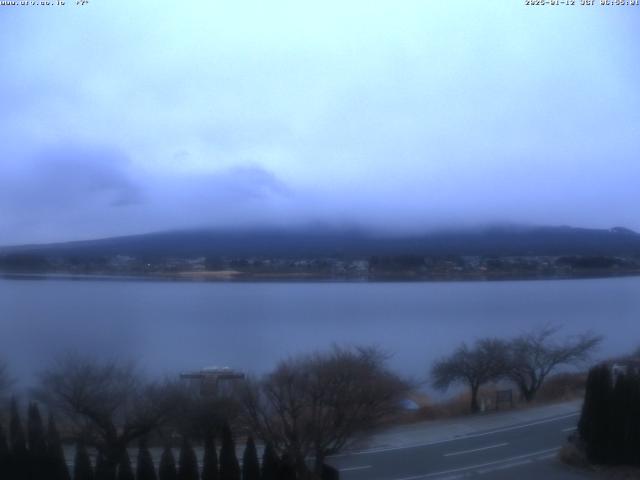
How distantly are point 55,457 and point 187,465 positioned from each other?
1.63 meters

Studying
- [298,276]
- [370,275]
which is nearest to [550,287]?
[370,275]

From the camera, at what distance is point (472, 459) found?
1120 cm

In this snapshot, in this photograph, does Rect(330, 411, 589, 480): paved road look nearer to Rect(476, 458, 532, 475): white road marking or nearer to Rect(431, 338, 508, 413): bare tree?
Rect(476, 458, 532, 475): white road marking

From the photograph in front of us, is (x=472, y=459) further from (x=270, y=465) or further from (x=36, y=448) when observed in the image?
(x=36, y=448)

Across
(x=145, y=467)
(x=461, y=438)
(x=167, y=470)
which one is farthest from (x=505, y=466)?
(x=145, y=467)

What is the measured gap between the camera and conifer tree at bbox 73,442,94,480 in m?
8.87

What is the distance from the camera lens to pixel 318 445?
10.0 meters

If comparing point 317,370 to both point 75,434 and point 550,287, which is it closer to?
point 75,434

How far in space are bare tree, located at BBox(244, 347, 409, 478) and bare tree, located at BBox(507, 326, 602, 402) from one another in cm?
821

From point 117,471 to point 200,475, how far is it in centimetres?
106

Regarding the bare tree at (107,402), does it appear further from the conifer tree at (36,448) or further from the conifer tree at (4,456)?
the conifer tree at (4,456)

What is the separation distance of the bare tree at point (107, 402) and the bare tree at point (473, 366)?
874 centimetres

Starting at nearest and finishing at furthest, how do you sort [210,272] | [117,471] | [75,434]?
1. [117,471]
2. [75,434]
3. [210,272]

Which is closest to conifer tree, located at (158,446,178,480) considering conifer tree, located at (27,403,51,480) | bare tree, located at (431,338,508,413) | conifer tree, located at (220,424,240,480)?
conifer tree, located at (220,424,240,480)
